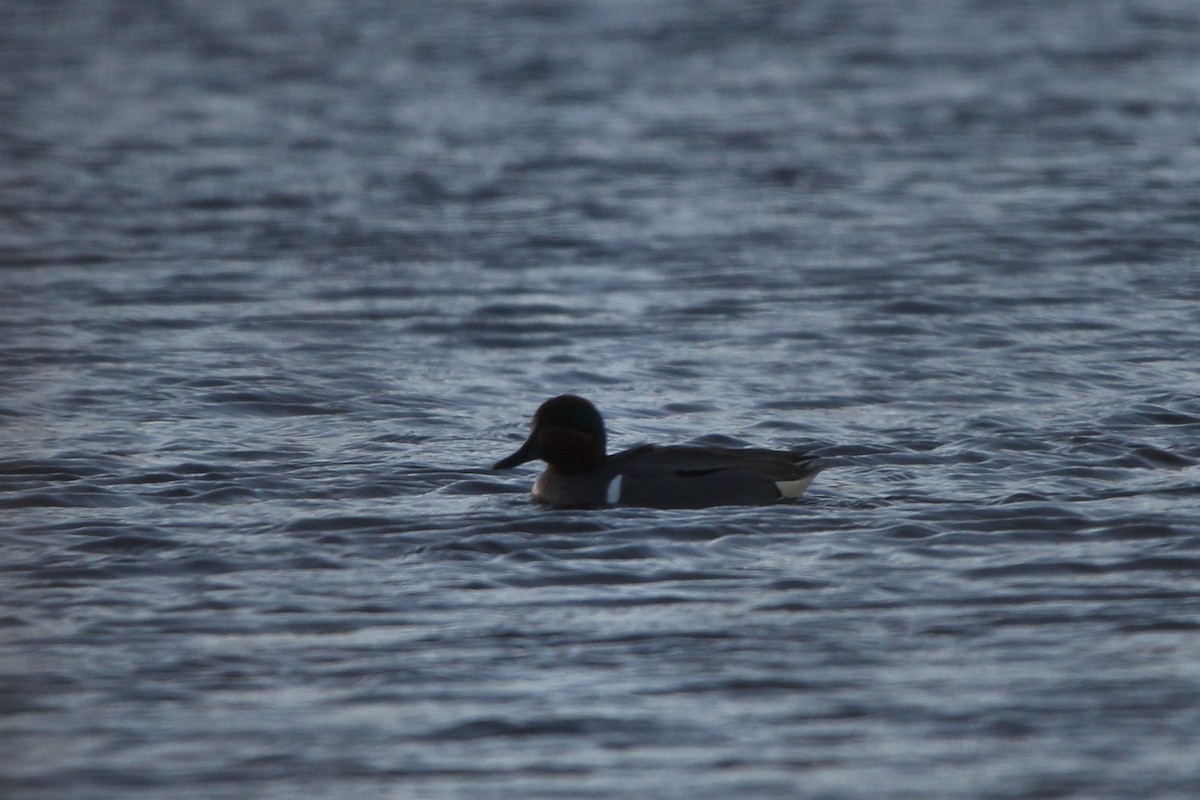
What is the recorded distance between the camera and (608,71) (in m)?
26.8

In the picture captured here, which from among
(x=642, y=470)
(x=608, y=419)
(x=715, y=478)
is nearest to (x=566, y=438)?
(x=642, y=470)

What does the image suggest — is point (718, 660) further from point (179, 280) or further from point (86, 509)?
point (179, 280)

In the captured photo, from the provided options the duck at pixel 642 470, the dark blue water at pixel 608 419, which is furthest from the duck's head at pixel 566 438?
the dark blue water at pixel 608 419

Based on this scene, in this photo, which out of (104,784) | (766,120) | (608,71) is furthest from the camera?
(608,71)

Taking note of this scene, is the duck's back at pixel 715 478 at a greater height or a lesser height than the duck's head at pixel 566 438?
lesser

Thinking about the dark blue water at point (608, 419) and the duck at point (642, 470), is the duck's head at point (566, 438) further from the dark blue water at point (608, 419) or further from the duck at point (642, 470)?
the dark blue water at point (608, 419)

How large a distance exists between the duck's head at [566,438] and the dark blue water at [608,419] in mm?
279

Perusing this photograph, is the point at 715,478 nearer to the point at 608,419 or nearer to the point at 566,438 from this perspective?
the point at 566,438

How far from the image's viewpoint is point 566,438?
403 inches

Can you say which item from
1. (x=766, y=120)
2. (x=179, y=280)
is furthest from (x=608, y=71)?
(x=179, y=280)

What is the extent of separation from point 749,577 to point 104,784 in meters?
Answer: 3.16

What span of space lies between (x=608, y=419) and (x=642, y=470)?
2.21 m

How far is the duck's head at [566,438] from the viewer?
33.6ft

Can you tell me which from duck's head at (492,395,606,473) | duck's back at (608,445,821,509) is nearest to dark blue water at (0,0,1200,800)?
duck's back at (608,445,821,509)
